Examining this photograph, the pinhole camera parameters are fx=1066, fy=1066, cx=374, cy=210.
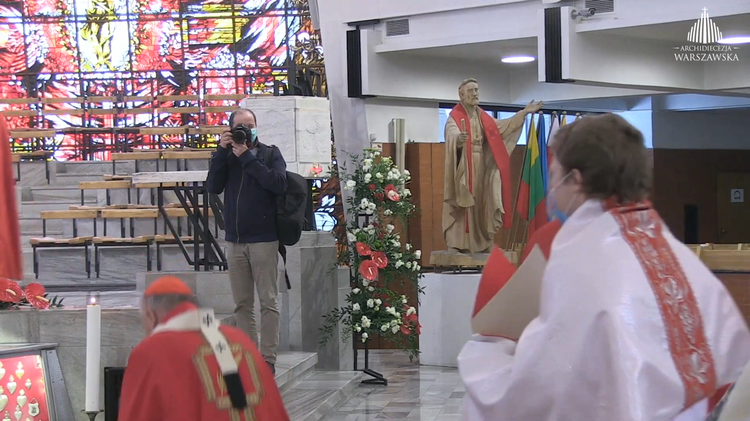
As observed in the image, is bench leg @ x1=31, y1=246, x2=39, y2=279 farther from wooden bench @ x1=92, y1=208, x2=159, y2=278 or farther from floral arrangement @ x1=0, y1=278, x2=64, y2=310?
floral arrangement @ x1=0, y1=278, x2=64, y2=310

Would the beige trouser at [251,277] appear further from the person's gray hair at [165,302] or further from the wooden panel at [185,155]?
the wooden panel at [185,155]

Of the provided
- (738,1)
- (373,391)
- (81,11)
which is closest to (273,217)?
(373,391)

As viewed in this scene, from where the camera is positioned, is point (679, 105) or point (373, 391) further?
point (679, 105)

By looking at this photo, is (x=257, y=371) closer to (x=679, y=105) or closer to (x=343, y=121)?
(x=343, y=121)

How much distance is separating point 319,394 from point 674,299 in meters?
5.33

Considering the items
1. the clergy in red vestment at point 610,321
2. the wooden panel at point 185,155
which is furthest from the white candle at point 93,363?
the wooden panel at point 185,155

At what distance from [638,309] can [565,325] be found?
14 cm

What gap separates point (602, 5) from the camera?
897 cm

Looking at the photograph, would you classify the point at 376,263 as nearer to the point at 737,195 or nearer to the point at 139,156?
the point at 139,156

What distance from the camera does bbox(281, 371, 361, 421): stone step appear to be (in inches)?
257

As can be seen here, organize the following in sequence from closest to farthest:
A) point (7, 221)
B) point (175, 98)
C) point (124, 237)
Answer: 1. point (7, 221)
2. point (124, 237)
3. point (175, 98)

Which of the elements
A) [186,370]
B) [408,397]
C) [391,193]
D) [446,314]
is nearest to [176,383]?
[186,370]

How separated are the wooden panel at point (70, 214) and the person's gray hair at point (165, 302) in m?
9.21

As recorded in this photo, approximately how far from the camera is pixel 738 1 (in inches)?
322
